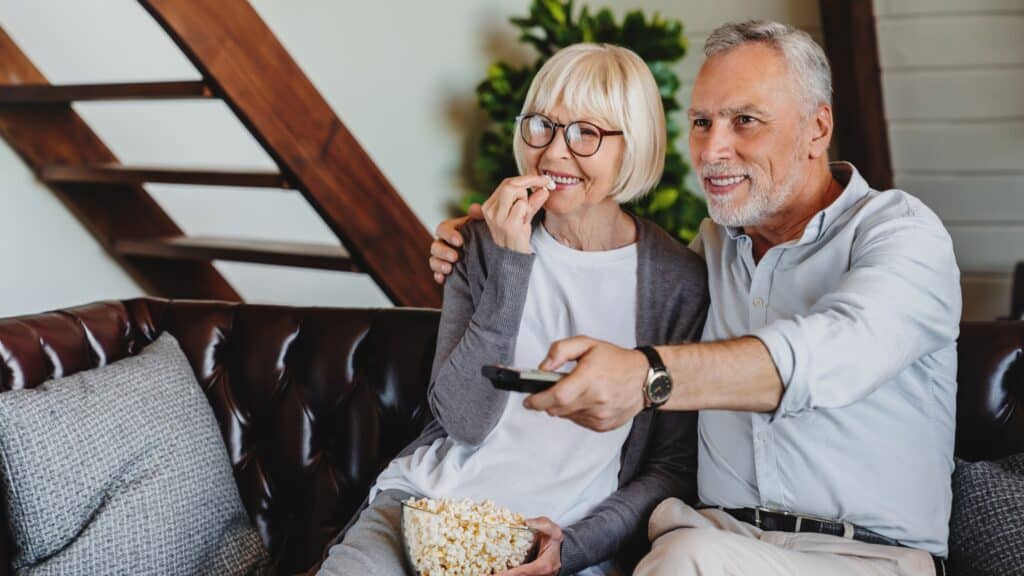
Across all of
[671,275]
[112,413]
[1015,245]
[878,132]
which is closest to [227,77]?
[112,413]

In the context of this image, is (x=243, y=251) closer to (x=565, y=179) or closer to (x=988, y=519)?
(x=565, y=179)

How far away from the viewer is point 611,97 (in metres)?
1.88

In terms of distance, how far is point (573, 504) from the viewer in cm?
186

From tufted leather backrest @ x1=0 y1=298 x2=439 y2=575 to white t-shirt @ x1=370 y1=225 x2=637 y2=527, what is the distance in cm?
19

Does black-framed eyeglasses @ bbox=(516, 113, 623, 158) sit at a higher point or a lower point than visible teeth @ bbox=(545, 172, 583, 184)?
higher

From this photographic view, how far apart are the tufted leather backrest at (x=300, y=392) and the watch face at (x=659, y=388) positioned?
89cm

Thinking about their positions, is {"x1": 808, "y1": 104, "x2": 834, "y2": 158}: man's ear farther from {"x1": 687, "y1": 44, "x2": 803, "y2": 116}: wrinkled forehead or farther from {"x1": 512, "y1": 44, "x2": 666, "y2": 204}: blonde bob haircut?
{"x1": 512, "y1": 44, "x2": 666, "y2": 204}: blonde bob haircut

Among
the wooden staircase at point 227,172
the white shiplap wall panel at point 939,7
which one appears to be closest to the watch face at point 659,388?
the wooden staircase at point 227,172

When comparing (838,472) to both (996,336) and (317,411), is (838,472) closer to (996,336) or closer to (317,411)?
(996,336)

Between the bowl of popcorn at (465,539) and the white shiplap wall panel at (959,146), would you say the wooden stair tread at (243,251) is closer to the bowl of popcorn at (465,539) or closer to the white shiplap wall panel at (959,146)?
the bowl of popcorn at (465,539)

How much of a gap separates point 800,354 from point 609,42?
264cm

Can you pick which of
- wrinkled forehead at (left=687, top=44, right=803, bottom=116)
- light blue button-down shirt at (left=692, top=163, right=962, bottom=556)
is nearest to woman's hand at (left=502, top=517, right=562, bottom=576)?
light blue button-down shirt at (left=692, top=163, right=962, bottom=556)

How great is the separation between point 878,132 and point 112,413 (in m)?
2.71

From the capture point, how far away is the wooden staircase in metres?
2.57
